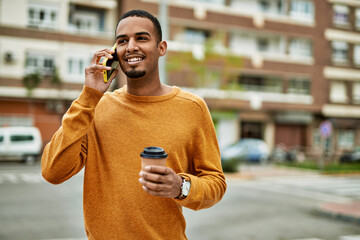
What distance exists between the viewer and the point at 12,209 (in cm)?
890

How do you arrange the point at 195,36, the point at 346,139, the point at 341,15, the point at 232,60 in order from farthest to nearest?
the point at 346,139 < the point at 341,15 < the point at 195,36 < the point at 232,60

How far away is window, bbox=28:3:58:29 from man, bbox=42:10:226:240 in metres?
24.5

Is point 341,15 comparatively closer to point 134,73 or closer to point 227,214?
point 227,214

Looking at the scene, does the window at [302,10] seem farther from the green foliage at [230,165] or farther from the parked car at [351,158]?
the green foliage at [230,165]

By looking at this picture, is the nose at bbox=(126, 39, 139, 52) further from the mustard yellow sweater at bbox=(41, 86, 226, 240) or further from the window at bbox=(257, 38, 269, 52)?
the window at bbox=(257, 38, 269, 52)

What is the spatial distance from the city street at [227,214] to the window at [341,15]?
865 inches

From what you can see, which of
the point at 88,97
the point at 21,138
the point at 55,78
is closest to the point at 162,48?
the point at 88,97

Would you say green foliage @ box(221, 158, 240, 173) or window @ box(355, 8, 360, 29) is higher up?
window @ box(355, 8, 360, 29)

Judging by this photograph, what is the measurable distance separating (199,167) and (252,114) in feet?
93.1

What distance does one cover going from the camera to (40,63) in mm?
24375

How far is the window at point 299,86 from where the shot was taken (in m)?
31.0

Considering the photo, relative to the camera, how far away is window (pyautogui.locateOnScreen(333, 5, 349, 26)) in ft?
107

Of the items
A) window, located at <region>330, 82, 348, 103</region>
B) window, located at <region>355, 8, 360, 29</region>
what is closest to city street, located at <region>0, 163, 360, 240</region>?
window, located at <region>330, 82, 348, 103</region>

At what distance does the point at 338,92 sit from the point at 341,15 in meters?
6.46
